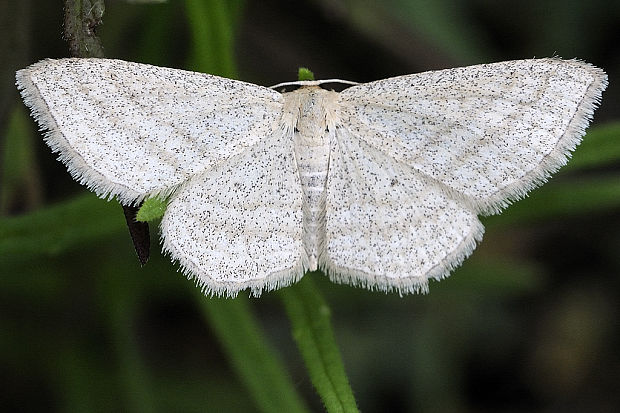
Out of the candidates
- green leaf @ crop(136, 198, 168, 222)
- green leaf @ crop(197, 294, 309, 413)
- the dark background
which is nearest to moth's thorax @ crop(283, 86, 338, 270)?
green leaf @ crop(136, 198, 168, 222)

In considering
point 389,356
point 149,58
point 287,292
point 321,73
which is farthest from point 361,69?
point 287,292

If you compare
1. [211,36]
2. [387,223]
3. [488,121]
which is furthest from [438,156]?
[211,36]

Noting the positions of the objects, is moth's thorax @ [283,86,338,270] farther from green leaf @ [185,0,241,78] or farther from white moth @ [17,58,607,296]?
green leaf @ [185,0,241,78]

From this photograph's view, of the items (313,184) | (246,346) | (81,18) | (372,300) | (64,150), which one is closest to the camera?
(81,18)

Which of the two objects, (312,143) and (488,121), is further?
(312,143)

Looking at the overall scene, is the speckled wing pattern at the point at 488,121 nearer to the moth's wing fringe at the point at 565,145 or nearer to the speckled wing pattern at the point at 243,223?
the moth's wing fringe at the point at 565,145

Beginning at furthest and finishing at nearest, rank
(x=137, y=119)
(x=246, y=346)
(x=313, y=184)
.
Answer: (x=246, y=346), (x=313, y=184), (x=137, y=119)

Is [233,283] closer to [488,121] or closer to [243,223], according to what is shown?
[243,223]

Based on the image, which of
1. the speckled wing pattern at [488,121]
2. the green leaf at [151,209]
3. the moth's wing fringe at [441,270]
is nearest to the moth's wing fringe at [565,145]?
the speckled wing pattern at [488,121]
